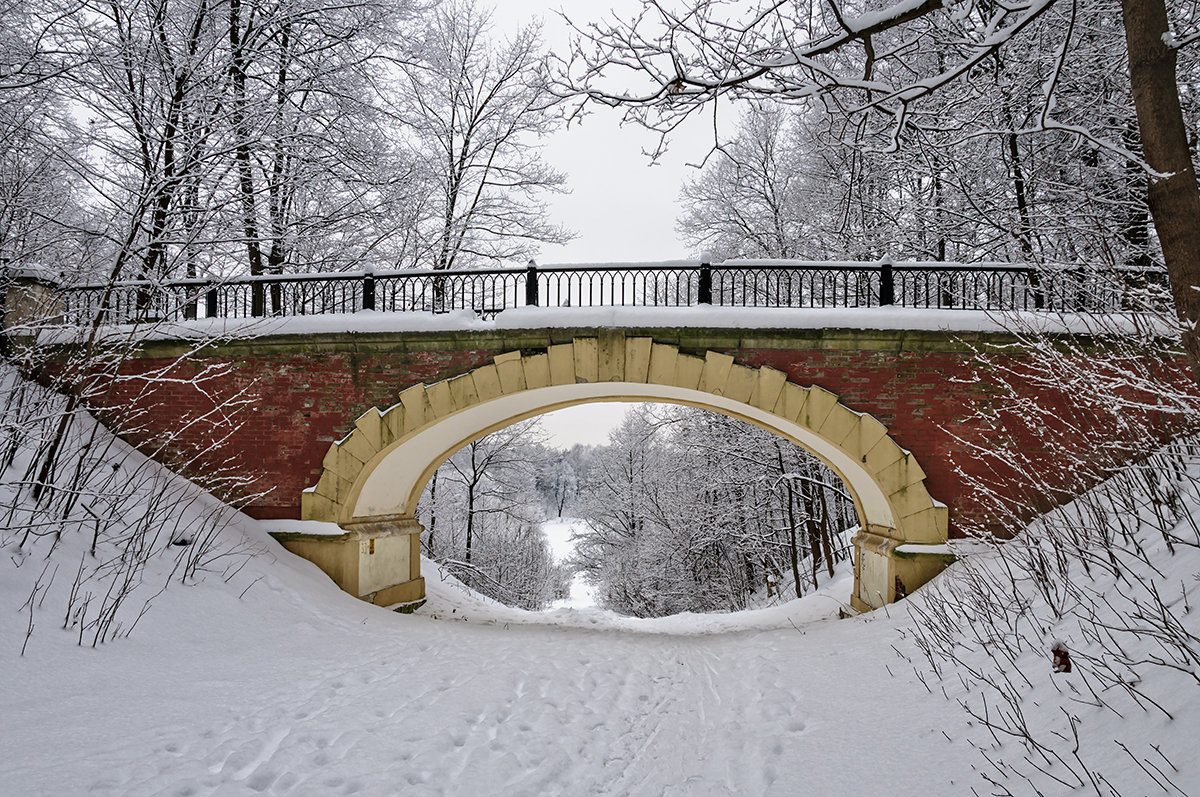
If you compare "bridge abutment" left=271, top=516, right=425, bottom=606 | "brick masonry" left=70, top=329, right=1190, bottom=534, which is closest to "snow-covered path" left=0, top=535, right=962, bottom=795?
"bridge abutment" left=271, top=516, right=425, bottom=606

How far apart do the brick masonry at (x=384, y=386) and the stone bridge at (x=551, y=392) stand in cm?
2

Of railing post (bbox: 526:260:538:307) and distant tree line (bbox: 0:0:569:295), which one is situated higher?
distant tree line (bbox: 0:0:569:295)

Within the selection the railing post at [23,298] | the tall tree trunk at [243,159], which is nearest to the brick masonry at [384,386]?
the railing post at [23,298]

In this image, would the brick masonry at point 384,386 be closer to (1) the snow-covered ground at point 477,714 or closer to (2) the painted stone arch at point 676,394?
(2) the painted stone arch at point 676,394

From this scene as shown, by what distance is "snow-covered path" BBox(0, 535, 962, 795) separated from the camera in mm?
3113

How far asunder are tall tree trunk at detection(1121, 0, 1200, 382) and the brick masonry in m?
4.13

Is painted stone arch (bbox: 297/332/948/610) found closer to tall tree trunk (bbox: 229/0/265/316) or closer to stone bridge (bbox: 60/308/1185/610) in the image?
stone bridge (bbox: 60/308/1185/610)

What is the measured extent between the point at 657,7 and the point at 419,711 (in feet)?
15.0

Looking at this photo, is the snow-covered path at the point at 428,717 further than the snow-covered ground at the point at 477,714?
Yes

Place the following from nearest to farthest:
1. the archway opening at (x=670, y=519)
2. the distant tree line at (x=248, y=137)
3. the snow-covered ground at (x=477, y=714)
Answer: the snow-covered ground at (x=477, y=714) < the distant tree line at (x=248, y=137) < the archway opening at (x=670, y=519)

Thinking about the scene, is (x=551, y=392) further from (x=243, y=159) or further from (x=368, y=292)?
(x=243, y=159)

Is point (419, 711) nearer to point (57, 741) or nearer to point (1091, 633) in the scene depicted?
point (57, 741)

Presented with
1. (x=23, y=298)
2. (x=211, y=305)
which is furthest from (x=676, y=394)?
(x=23, y=298)

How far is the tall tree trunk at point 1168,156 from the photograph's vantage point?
10.5ft
